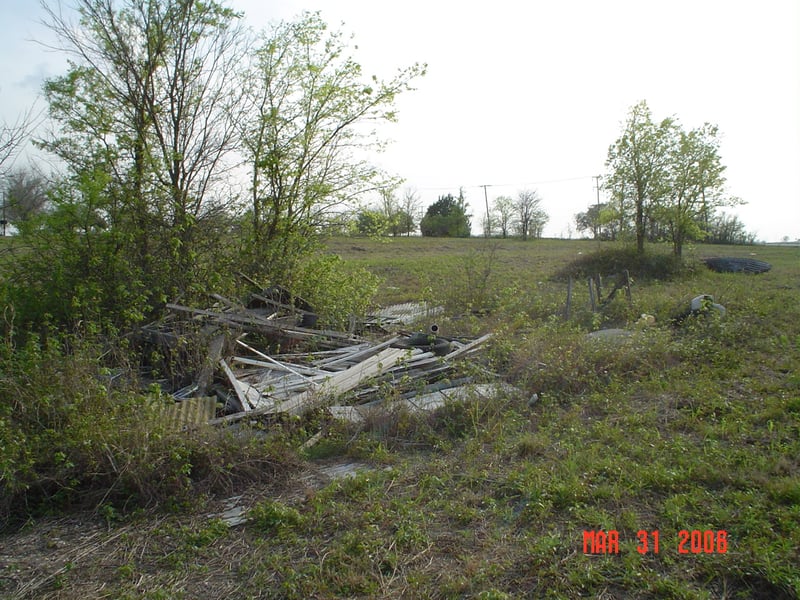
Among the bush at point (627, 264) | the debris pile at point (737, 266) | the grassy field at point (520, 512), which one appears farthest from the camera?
the bush at point (627, 264)

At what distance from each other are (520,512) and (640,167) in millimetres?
17058

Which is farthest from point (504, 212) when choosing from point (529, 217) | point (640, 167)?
point (640, 167)

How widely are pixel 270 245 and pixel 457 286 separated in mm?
5246

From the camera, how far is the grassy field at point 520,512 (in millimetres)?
3027

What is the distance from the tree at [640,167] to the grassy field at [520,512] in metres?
12.5

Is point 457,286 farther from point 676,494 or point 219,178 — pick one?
point 676,494

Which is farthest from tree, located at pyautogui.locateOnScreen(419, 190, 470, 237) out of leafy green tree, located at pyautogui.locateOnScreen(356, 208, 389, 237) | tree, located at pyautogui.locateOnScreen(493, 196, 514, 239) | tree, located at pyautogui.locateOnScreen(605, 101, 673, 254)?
leafy green tree, located at pyautogui.locateOnScreen(356, 208, 389, 237)

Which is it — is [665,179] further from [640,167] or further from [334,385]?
[334,385]

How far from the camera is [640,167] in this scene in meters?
17.9

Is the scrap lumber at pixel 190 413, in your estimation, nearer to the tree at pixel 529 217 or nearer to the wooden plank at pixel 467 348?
the wooden plank at pixel 467 348

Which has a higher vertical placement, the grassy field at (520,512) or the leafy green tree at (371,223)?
the leafy green tree at (371,223)

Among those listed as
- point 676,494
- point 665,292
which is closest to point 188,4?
point 676,494
